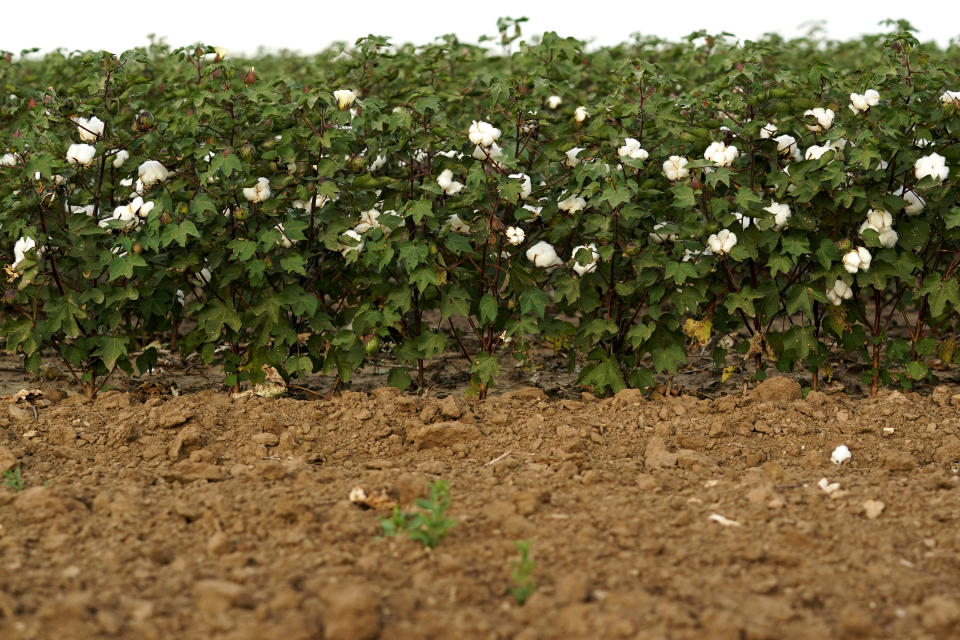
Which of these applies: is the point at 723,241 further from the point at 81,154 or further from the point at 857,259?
the point at 81,154

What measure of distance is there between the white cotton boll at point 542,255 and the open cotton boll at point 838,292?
1.32 meters

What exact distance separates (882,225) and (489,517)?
2.49m

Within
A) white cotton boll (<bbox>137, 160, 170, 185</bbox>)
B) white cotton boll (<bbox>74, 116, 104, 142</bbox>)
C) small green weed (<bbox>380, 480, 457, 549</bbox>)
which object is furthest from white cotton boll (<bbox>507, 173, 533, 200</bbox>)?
white cotton boll (<bbox>74, 116, 104, 142</bbox>)

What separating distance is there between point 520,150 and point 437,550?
7.77 feet

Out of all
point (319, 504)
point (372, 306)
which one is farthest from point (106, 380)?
point (319, 504)

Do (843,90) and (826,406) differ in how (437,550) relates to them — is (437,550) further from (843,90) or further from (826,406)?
(843,90)

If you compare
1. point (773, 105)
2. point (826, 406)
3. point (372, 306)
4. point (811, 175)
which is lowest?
point (826, 406)

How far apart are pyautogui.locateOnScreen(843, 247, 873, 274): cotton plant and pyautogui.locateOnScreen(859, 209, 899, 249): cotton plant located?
0.13 meters

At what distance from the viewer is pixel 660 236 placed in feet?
16.2

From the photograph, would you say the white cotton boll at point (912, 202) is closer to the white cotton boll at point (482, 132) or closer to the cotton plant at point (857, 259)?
the cotton plant at point (857, 259)

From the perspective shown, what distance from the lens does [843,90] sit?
5207 mm

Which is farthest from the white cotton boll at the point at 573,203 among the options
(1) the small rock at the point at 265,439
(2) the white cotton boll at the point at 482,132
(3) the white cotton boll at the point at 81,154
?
(3) the white cotton boll at the point at 81,154

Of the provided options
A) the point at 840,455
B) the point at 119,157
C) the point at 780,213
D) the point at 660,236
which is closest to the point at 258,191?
the point at 119,157

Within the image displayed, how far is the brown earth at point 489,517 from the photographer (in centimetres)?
294
